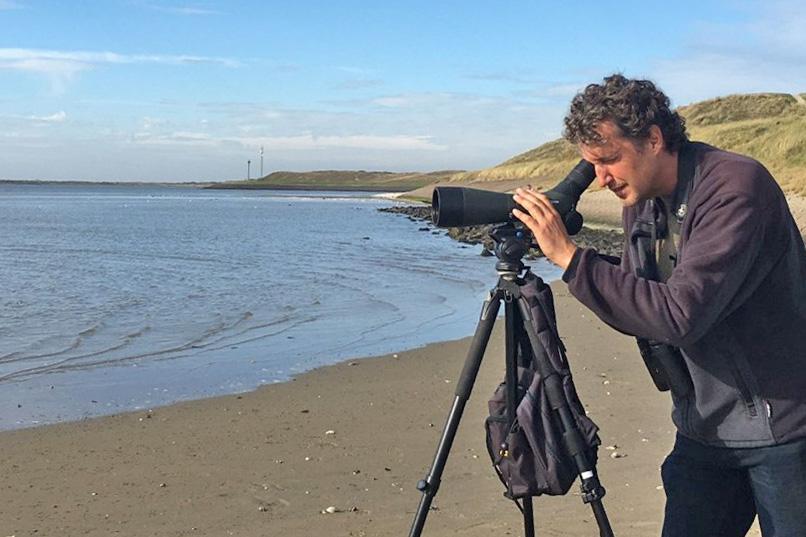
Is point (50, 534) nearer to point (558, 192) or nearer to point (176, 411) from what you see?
point (176, 411)

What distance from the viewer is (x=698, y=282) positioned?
1.93 metres

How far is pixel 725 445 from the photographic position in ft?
6.96

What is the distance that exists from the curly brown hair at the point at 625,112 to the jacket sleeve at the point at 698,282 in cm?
22

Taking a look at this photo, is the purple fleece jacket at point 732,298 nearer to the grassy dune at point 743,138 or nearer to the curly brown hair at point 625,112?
the curly brown hair at point 625,112

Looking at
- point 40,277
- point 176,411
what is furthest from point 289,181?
point 176,411

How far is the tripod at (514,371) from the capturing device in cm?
242

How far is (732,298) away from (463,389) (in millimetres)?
904

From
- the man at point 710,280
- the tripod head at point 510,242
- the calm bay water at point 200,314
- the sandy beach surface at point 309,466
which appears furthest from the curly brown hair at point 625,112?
the calm bay water at point 200,314

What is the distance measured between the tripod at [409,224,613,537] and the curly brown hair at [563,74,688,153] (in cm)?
39

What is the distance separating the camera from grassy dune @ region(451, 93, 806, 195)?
104ft

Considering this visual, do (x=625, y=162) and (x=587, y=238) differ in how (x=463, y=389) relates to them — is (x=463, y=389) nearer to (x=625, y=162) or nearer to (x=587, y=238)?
(x=625, y=162)

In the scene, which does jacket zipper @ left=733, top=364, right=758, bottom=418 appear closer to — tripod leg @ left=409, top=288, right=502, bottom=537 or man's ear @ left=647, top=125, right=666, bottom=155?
man's ear @ left=647, top=125, right=666, bottom=155

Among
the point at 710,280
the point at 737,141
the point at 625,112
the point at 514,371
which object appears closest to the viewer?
the point at 710,280

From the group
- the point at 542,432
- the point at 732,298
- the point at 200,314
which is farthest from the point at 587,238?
the point at 732,298
